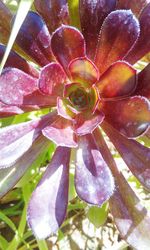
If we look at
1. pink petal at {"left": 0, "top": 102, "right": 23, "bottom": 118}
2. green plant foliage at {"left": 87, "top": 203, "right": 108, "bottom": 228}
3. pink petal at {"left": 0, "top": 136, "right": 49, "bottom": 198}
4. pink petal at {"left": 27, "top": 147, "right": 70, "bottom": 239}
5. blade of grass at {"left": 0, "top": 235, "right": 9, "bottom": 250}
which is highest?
pink petal at {"left": 0, "top": 102, "right": 23, "bottom": 118}

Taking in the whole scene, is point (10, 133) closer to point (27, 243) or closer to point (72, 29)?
point (72, 29)

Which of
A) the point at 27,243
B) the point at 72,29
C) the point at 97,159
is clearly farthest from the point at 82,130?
the point at 27,243

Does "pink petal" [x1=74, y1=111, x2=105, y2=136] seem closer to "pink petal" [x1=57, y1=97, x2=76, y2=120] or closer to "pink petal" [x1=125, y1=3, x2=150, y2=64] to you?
"pink petal" [x1=57, y1=97, x2=76, y2=120]

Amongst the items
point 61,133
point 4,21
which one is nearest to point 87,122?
point 61,133

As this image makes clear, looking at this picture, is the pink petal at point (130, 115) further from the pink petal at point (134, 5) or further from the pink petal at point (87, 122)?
the pink petal at point (134, 5)

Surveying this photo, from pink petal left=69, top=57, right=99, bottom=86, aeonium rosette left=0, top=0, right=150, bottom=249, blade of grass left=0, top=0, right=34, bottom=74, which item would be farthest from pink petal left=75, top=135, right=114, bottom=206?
blade of grass left=0, top=0, right=34, bottom=74
